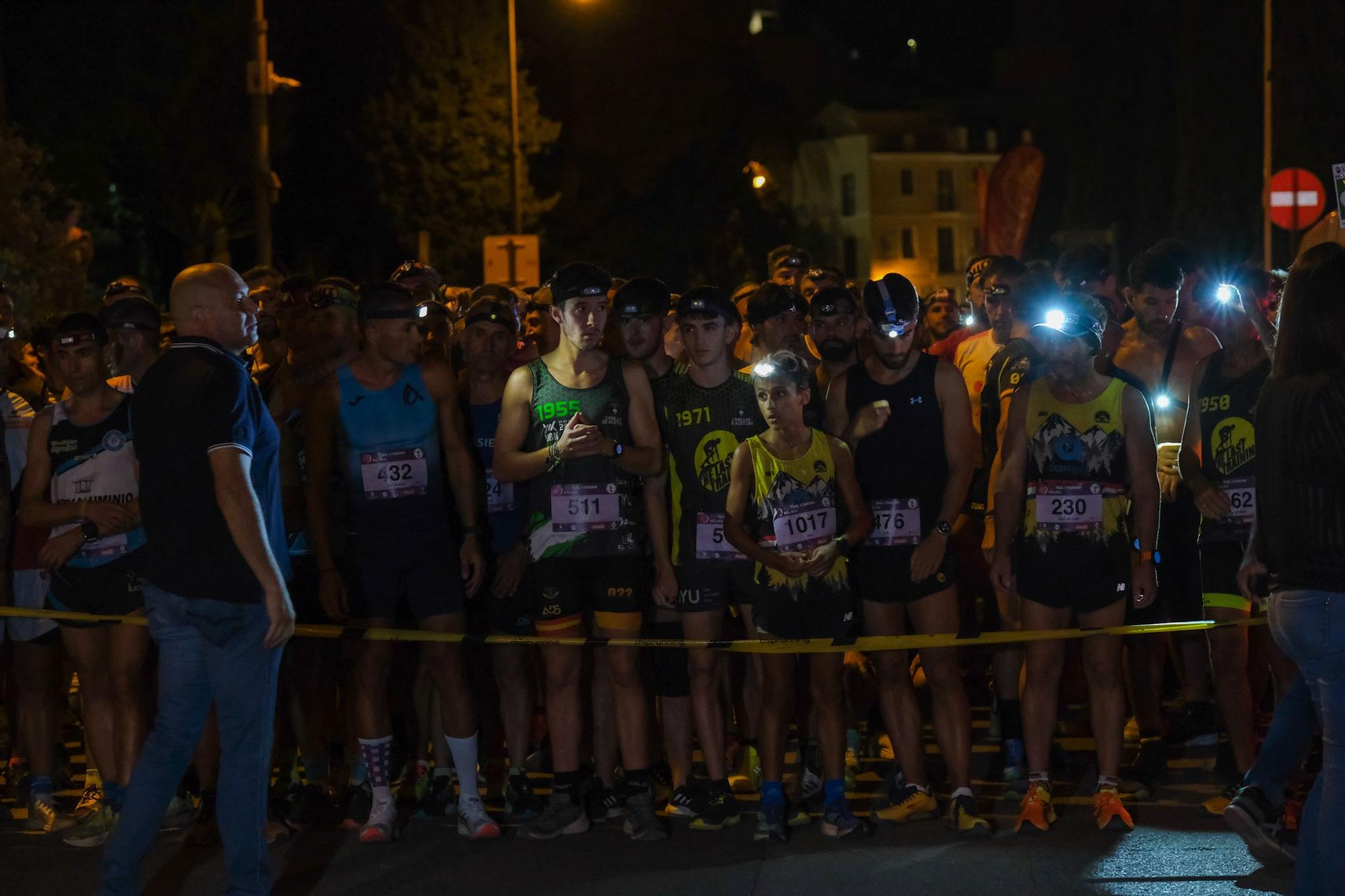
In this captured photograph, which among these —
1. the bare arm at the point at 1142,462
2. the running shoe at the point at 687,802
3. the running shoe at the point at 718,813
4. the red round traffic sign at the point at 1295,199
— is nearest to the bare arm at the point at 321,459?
the running shoe at the point at 687,802

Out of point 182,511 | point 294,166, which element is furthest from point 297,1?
point 182,511

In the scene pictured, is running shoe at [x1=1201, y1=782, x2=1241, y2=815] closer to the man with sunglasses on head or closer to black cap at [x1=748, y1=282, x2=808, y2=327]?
black cap at [x1=748, y1=282, x2=808, y2=327]

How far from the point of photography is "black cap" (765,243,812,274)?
10438 mm

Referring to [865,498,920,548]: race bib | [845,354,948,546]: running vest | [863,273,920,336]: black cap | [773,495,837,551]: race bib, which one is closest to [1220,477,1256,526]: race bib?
[845,354,948,546]: running vest

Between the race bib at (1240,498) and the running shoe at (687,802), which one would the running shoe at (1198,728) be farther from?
the running shoe at (687,802)

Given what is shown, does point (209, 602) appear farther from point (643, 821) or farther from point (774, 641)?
point (774, 641)

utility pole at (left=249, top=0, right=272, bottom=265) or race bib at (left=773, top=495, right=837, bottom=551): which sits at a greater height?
utility pole at (left=249, top=0, right=272, bottom=265)

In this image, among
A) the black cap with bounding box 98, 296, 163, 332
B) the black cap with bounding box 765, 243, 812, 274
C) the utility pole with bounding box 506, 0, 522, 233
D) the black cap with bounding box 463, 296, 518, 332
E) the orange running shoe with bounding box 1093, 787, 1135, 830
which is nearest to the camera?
the orange running shoe with bounding box 1093, 787, 1135, 830

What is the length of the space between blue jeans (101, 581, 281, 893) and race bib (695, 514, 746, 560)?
7.01ft

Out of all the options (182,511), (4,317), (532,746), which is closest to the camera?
(182,511)

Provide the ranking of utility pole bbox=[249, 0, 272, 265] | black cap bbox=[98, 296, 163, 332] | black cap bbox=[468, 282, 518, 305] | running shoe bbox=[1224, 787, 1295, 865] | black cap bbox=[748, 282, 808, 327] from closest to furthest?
running shoe bbox=[1224, 787, 1295, 865]
black cap bbox=[98, 296, 163, 332]
black cap bbox=[748, 282, 808, 327]
black cap bbox=[468, 282, 518, 305]
utility pole bbox=[249, 0, 272, 265]

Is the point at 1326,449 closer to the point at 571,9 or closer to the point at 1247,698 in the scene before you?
the point at 1247,698

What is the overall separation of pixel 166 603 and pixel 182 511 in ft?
1.03

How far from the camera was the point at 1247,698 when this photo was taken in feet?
24.3
